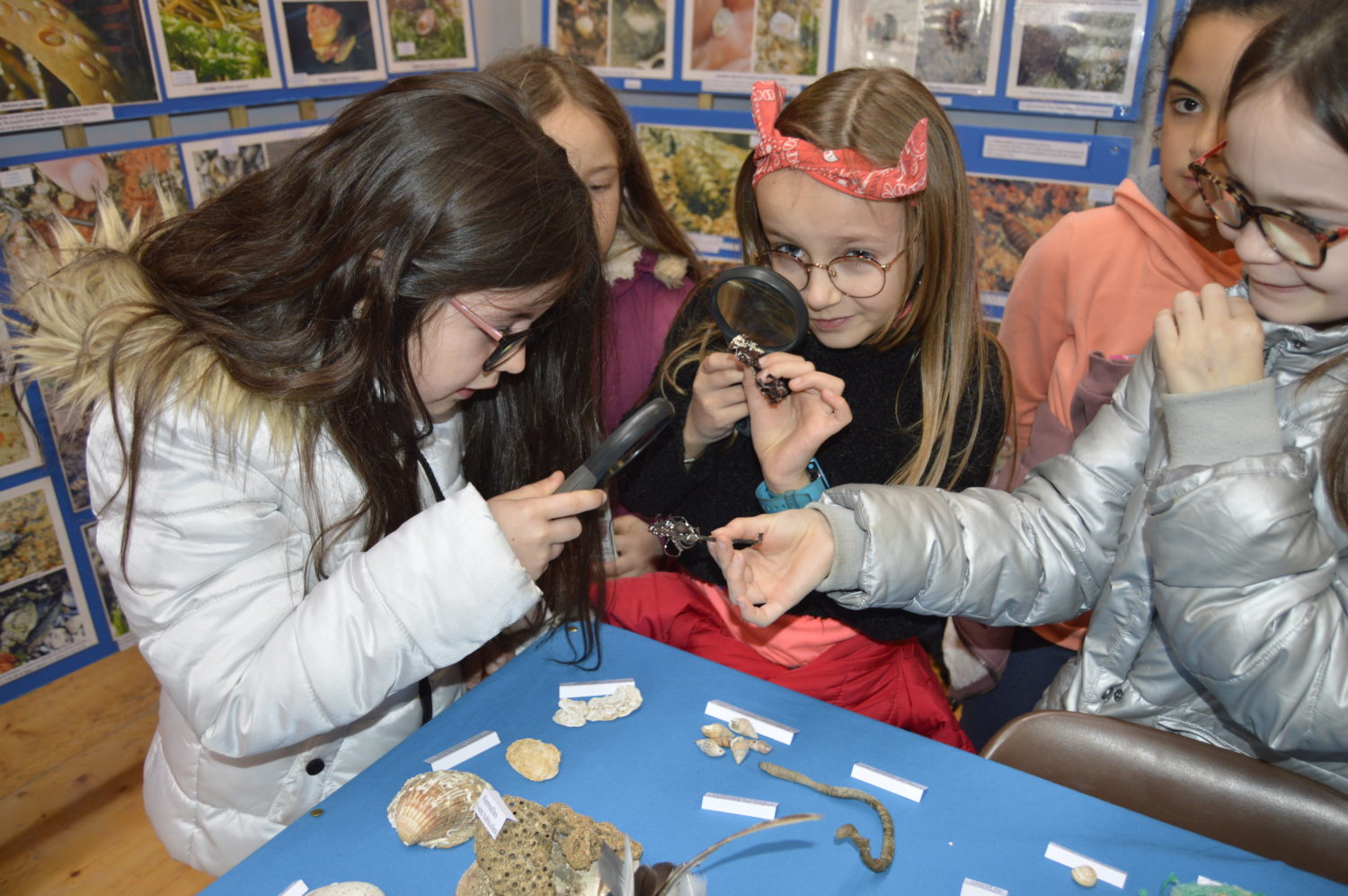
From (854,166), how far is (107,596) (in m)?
2.72

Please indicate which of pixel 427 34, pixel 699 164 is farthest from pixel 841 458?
pixel 427 34

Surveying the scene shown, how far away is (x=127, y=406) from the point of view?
1.40m

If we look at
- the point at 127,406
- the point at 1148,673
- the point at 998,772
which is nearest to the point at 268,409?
the point at 127,406

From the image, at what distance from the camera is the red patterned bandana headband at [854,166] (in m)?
1.67

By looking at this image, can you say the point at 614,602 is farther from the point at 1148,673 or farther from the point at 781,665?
the point at 1148,673

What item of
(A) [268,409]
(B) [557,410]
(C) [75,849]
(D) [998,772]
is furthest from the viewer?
(C) [75,849]

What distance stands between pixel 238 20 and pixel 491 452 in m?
1.97

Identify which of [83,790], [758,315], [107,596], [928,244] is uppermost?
[928,244]

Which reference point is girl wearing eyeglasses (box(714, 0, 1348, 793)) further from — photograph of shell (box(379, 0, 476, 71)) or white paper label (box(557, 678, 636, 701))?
photograph of shell (box(379, 0, 476, 71))

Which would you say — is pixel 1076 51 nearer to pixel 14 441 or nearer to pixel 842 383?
pixel 842 383

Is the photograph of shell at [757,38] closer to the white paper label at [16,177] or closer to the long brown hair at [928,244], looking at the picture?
the long brown hair at [928,244]

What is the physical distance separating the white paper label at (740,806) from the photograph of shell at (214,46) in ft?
8.77

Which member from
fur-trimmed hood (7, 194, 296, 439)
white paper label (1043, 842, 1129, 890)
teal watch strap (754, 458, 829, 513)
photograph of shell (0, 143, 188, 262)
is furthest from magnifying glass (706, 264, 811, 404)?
photograph of shell (0, 143, 188, 262)

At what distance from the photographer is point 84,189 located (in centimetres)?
262
